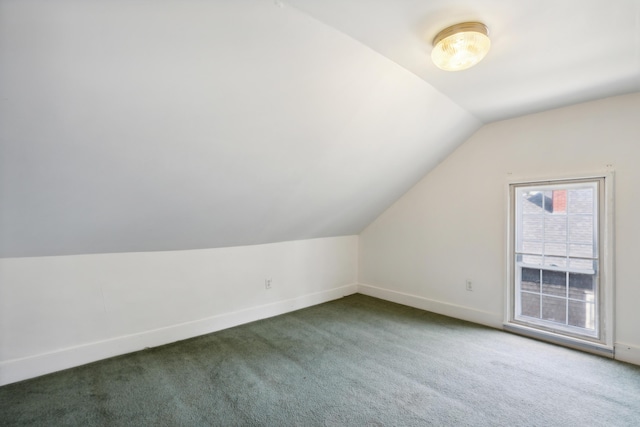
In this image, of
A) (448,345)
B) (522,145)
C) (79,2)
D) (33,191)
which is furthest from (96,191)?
(522,145)

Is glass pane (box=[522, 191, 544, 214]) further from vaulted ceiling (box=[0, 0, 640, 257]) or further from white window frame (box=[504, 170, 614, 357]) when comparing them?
vaulted ceiling (box=[0, 0, 640, 257])

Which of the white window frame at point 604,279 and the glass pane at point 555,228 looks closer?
the white window frame at point 604,279

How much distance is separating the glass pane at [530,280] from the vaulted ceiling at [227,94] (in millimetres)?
1604

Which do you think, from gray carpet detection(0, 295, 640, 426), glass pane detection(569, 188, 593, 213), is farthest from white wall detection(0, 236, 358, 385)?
glass pane detection(569, 188, 593, 213)

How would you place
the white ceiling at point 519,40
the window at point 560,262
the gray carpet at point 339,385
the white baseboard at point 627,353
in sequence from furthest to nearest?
the window at point 560,262 → the white baseboard at point 627,353 → the gray carpet at point 339,385 → the white ceiling at point 519,40

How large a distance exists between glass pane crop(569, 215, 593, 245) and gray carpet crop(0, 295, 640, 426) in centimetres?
100

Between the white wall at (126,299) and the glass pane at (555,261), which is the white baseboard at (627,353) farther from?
the white wall at (126,299)

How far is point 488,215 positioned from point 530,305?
1.00 m

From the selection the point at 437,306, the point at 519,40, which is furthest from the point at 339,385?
the point at 519,40

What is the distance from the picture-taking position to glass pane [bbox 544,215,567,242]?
2.83 m

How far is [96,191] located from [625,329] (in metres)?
4.15

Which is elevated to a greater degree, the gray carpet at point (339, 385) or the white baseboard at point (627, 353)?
the white baseboard at point (627, 353)

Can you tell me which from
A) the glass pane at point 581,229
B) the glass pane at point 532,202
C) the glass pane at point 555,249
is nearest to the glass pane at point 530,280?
the glass pane at point 555,249

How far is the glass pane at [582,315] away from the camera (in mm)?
2666
